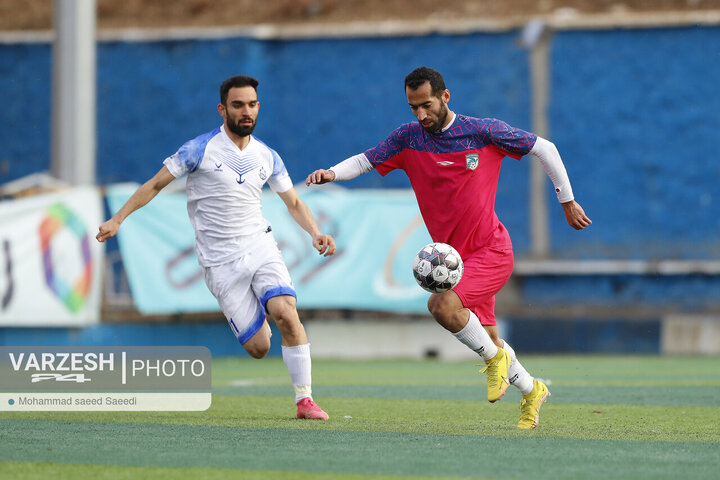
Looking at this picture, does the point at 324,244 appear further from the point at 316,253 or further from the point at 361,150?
the point at 361,150

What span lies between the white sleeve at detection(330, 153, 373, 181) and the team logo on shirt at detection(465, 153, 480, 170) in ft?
2.64

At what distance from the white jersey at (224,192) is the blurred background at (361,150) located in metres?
7.65

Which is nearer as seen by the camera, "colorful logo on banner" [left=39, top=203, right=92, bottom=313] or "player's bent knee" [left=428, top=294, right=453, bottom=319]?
"player's bent knee" [left=428, top=294, right=453, bottom=319]

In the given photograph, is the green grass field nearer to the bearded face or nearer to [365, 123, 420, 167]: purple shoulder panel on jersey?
[365, 123, 420, 167]: purple shoulder panel on jersey

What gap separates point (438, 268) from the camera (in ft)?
28.0

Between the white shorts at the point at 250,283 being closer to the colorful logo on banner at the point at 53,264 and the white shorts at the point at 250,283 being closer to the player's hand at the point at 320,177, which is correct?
the player's hand at the point at 320,177

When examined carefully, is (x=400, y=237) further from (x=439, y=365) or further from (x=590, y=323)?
(x=590, y=323)

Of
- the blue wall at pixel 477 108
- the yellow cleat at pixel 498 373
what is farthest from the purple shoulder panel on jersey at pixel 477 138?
the blue wall at pixel 477 108

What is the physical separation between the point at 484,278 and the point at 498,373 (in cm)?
63

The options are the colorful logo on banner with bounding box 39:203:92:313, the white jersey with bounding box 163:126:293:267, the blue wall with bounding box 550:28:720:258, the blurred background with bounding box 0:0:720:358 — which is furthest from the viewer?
the blue wall with bounding box 550:28:720:258

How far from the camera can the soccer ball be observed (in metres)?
8.54


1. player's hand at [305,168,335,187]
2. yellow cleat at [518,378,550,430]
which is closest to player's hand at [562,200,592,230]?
yellow cleat at [518,378,550,430]

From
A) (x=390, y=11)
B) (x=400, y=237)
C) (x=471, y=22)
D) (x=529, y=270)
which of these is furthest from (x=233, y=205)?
(x=390, y=11)

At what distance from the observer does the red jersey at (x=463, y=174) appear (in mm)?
8812
